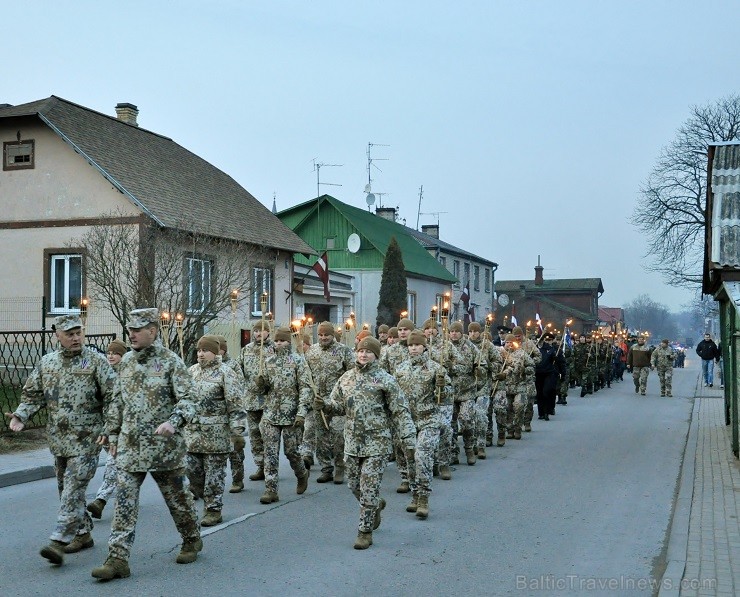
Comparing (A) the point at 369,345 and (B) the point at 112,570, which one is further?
(A) the point at 369,345

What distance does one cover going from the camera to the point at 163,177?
26.6 metres

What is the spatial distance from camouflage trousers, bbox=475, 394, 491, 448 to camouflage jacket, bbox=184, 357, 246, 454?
542cm

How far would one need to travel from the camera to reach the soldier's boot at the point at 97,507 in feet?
28.7

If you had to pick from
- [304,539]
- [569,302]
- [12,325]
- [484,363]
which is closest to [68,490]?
[304,539]

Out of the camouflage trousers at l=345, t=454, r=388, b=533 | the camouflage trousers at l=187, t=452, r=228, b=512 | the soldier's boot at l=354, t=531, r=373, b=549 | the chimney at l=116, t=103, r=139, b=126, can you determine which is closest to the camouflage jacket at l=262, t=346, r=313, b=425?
the camouflage trousers at l=187, t=452, r=228, b=512

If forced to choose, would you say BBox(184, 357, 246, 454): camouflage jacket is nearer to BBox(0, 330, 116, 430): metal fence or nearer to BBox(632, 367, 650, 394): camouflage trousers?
BBox(0, 330, 116, 430): metal fence


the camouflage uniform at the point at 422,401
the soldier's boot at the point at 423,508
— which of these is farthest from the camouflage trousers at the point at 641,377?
the soldier's boot at the point at 423,508

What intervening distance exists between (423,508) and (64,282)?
1782 centimetres

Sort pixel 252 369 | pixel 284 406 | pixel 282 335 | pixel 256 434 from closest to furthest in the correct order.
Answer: pixel 284 406, pixel 282 335, pixel 252 369, pixel 256 434

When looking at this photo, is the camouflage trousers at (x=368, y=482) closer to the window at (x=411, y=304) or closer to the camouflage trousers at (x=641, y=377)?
the camouflage trousers at (x=641, y=377)

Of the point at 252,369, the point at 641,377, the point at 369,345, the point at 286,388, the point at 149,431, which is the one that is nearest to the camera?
the point at 149,431

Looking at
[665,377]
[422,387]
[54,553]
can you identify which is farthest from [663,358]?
[54,553]

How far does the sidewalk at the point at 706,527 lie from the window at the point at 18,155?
18.4 m

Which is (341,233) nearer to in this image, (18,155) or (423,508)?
(18,155)
